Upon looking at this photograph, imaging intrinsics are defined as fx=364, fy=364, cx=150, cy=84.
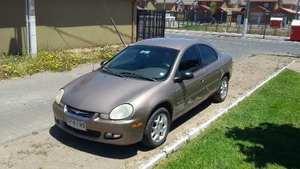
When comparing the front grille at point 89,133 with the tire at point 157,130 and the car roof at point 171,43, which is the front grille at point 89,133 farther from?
the car roof at point 171,43

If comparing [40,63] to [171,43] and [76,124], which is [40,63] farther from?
[76,124]

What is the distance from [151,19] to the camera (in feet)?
61.0

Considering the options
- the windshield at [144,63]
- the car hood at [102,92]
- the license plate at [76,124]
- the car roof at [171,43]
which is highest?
the car roof at [171,43]

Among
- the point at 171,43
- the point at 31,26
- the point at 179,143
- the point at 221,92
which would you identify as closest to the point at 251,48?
the point at 31,26

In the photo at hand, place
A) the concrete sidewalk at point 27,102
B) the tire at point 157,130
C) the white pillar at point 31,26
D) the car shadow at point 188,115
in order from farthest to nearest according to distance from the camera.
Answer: the white pillar at point 31,26 < the car shadow at point 188,115 < the concrete sidewalk at point 27,102 < the tire at point 157,130

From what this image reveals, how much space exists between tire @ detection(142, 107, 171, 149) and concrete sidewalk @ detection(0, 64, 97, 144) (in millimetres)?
2049

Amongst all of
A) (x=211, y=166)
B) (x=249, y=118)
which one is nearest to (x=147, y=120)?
(x=211, y=166)

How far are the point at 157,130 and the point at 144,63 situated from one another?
1301mm

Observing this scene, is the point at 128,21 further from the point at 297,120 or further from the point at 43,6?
the point at 297,120

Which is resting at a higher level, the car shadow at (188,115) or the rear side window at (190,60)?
the rear side window at (190,60)

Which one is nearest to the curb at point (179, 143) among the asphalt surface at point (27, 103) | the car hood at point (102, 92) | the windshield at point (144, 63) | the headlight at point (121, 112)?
the headlight at point (121, 112)

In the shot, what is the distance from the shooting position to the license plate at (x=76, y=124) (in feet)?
16.5

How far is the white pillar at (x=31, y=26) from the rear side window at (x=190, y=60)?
6.63 m

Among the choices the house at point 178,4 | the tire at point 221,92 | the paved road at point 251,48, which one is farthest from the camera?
the house at point 178,4
